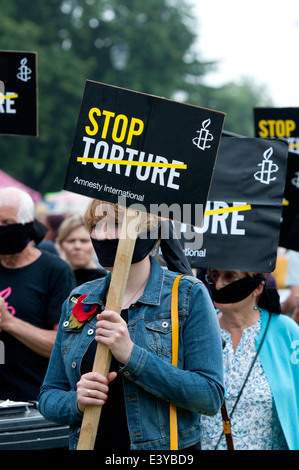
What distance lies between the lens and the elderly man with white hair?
14.0 ft

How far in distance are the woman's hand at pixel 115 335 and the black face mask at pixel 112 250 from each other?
0.30m

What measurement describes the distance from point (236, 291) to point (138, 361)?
46.8 inches

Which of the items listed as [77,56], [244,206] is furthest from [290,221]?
[77,56]

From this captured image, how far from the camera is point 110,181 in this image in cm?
283

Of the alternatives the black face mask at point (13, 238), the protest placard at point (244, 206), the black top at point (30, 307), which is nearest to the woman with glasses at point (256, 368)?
the protest placard at point (244, 206)

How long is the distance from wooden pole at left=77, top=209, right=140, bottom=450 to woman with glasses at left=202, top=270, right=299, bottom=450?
1.05 m

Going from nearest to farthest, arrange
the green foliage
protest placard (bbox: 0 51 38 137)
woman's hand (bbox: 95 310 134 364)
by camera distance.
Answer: woman's hand (bbox: 95 310 134 364) < protest placard (bbox: 0 51 38 137) < the green foliage

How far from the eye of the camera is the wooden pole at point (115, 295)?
2.54m

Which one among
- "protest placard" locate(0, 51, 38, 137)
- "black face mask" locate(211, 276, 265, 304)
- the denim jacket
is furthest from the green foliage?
the denim jacket

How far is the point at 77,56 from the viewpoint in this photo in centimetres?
3322

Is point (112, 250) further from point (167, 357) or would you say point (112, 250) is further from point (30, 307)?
point (30, 307)

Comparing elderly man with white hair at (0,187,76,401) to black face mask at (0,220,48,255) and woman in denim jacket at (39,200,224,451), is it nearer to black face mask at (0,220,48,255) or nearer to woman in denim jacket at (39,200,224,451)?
black face mask at (0,220,48,255)

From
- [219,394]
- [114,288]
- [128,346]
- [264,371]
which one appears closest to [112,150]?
[114,288]

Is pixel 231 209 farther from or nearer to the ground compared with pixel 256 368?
farther from the ground
